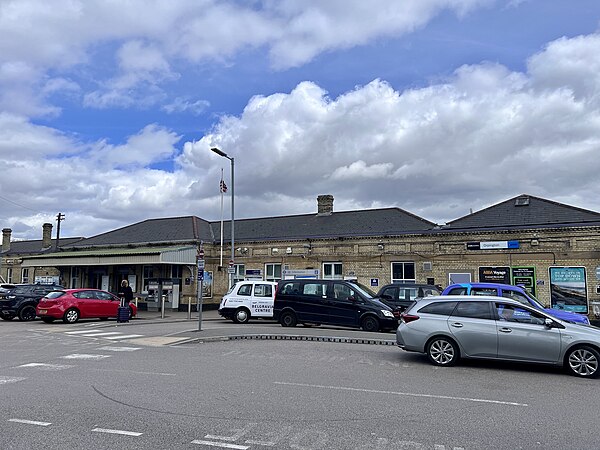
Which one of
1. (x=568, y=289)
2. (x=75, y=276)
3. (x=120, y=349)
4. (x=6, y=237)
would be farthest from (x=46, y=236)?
(x=568, y=289)

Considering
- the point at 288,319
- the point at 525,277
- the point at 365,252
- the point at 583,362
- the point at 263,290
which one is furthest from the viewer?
the point at 365,252

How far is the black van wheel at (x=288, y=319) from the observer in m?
19.4

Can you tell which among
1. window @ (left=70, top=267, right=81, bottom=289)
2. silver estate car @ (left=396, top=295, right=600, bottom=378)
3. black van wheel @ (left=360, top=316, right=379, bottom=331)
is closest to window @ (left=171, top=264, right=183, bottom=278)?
window @ (left=70, top=267, right=81, bottom=289)

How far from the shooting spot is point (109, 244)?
36.7m

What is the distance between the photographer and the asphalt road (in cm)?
562

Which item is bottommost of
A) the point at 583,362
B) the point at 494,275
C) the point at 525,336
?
the point at 583,362

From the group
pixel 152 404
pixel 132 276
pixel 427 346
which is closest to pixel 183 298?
pixel 132 276

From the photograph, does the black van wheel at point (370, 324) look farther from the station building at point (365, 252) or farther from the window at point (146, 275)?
the window at point (146, 275)

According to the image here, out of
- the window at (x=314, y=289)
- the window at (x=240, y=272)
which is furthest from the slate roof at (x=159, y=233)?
the window at (x=314, y=289)

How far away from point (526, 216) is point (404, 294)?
9.10m

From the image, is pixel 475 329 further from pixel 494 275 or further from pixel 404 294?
pixel 494 275

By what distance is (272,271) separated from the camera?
31.1 metres

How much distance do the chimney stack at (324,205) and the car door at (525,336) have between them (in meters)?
23.1

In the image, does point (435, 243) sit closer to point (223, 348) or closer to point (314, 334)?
point (314, 334)
